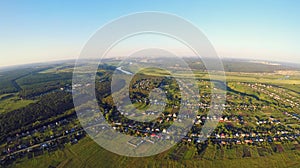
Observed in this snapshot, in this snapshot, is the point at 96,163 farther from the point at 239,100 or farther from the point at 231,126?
the point at 239,100

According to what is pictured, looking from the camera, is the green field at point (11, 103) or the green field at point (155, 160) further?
the green field at point (11, 103)

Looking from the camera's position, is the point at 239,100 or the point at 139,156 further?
the point at 239,100

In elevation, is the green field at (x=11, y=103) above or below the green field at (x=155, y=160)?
above

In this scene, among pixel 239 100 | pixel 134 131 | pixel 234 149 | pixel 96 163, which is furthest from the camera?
pixel 239 100

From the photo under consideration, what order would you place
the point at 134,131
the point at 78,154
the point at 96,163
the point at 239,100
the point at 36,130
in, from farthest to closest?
the point at 239,100 → the point at 36,130 → the point at 134,131 → the point at 78,154 → the point at 96,163

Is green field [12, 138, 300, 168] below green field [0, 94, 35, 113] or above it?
below

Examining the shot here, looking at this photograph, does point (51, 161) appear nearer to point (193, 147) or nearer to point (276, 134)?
point (193, 147)

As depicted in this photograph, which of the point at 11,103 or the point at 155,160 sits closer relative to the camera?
the point at 155,160

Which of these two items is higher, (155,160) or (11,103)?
(11,103)

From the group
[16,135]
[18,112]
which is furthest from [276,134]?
[18,112]

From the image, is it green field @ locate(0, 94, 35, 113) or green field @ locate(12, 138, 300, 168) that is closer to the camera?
green field @ locate(12, 138, 300, 168)
